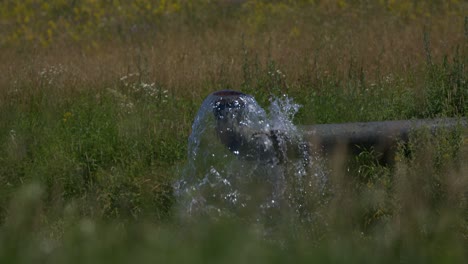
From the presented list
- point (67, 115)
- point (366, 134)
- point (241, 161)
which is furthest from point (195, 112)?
point (366, 134)

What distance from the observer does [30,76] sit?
367 inches

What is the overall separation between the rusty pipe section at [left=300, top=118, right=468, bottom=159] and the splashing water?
0.54 feet

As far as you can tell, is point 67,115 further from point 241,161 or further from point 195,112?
point 241,161

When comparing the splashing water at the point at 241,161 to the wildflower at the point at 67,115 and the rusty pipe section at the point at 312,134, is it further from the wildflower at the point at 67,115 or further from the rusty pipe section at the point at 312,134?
the wildflower at the point at 67,115

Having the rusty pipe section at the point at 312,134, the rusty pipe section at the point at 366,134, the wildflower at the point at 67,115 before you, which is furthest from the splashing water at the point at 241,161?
the wildflower at the point at 67,115

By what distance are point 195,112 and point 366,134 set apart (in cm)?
221

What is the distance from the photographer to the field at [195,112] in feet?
10.9

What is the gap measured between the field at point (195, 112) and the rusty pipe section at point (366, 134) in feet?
0.35

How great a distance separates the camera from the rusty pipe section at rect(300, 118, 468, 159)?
21.4 ft

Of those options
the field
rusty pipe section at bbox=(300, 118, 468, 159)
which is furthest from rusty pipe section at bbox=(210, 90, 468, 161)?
the field

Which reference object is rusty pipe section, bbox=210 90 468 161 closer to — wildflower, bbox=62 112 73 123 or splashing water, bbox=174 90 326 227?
splashing water, bbox=174 90 326 227

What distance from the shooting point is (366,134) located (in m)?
6.65

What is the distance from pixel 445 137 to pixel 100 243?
388 cm

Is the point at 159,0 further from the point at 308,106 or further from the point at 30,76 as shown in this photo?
the point at 308,106
